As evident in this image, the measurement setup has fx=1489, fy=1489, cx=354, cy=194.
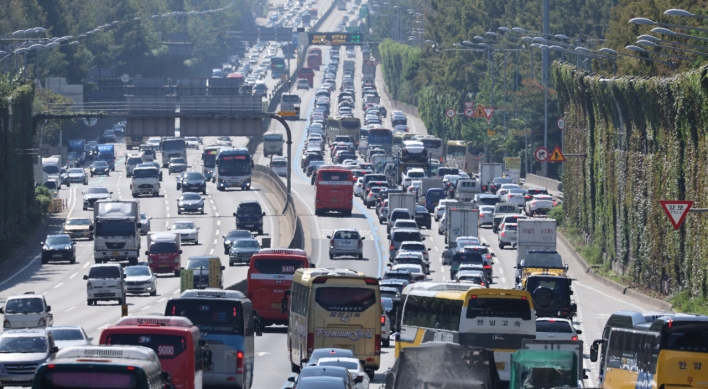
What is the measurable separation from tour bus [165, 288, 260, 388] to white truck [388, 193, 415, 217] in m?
53.8

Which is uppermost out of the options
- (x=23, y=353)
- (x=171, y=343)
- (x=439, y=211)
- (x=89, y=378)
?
(x=89, y=378)

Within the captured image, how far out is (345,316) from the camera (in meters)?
36.0

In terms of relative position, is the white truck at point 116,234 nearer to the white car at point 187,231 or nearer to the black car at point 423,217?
the white car at point 187,231

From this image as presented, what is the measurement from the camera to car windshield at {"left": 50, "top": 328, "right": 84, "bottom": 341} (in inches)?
1561

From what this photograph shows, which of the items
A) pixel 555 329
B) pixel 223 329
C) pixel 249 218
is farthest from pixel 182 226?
pixel 223 329

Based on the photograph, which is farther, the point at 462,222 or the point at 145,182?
the point at 145,182

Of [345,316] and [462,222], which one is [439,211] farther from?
[345,316]

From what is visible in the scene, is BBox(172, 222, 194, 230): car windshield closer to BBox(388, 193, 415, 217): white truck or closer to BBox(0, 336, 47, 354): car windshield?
BBox(388, 193, 415, 217): white truck

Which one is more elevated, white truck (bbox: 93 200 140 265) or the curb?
white truck (bbox: 93 200 140 265)

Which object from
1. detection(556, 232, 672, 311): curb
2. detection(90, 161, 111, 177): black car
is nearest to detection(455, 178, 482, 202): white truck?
detection(556, 232, 672, 311): curb

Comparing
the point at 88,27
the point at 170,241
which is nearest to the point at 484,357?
the point at 170,241

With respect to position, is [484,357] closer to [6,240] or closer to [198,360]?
[198,360]

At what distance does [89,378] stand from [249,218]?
6702 centimetres

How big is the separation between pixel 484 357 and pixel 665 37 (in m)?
63.3
